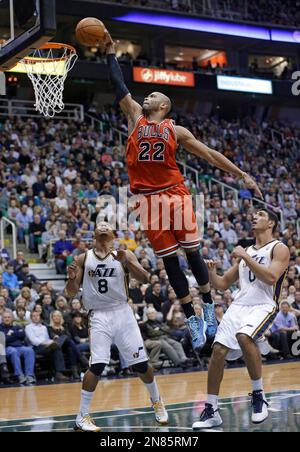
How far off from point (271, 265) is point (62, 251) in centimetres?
984

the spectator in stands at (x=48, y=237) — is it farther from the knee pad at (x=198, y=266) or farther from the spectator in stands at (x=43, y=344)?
the knee pad at (x=198, y=266)

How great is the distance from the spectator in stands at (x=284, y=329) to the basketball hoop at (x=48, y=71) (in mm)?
8704

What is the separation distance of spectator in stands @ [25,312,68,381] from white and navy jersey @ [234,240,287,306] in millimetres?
6427

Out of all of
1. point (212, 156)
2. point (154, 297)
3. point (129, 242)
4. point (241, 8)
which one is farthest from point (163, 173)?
point (241, 8)

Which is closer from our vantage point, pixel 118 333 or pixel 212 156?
pixel 212 156

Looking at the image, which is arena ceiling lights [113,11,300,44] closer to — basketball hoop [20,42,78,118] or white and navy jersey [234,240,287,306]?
basketball hoop [20,42,78,118]

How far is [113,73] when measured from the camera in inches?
296

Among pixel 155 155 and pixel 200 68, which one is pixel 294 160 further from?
pixel 155 155

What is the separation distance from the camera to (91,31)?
735 cm

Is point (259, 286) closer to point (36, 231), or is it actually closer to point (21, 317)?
point (21, 317)

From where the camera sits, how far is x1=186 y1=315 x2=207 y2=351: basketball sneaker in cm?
764

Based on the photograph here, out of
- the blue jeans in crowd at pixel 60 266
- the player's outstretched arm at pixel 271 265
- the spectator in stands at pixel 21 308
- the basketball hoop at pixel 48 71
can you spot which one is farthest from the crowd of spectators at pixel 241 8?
the player's outstretched arm at pixel 271 265

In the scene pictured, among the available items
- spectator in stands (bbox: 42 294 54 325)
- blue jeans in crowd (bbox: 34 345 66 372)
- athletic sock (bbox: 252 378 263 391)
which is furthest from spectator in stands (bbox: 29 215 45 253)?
athletic sock (bbox: 252 378 263 391)

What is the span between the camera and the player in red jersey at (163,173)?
7449 mm
